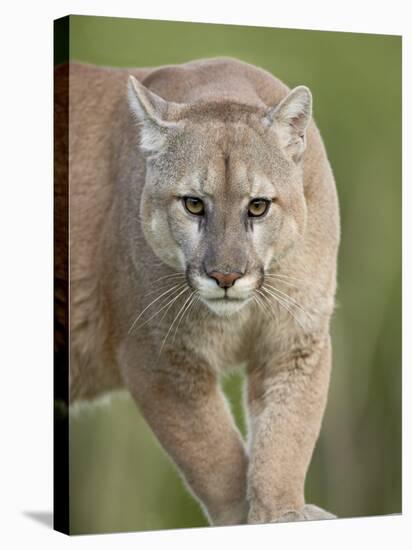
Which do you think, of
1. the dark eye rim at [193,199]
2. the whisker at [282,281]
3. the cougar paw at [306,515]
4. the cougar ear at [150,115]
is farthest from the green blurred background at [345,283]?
the dark eye rim at [193,199]

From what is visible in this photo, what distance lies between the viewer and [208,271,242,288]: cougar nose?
7.82 meters

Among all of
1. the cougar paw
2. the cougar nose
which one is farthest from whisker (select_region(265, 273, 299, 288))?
the cougar paw

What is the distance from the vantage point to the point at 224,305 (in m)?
8.03

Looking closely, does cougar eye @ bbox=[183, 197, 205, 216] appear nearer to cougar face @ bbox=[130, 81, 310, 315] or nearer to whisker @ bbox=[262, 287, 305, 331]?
cougar face @ bbox=[130, 81, 310, 315]

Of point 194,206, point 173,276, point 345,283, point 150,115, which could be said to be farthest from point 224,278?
point 345,283

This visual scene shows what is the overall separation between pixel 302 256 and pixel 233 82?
1.30 m

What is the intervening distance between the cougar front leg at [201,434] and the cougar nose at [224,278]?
0.97m

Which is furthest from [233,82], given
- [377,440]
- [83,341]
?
[377,440]

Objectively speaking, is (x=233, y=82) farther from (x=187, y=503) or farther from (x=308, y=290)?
(x=187, y=503)

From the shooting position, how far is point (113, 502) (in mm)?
8609

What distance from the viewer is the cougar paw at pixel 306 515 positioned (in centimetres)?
873

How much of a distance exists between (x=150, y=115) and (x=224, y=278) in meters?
1.25

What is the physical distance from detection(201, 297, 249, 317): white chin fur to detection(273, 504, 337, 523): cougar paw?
156cm

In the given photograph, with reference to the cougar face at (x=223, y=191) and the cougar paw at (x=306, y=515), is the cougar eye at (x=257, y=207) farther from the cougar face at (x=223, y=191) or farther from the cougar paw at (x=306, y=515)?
the cougar paw at (x=306, y=515)
